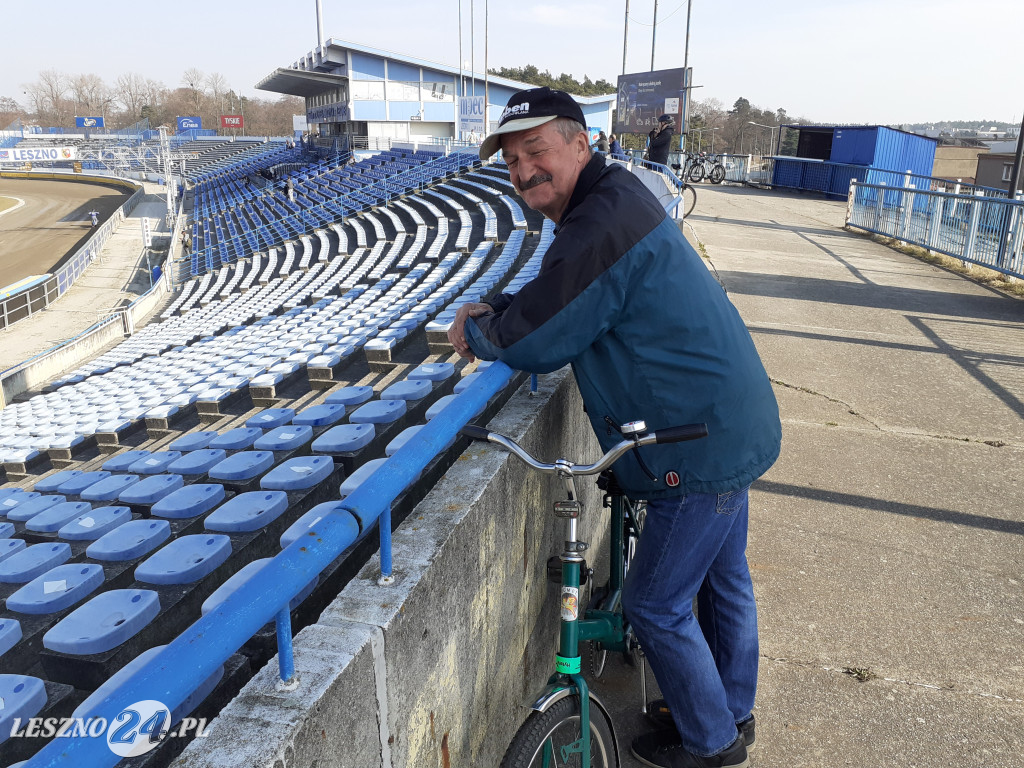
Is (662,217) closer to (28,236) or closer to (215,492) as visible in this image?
(215,492)

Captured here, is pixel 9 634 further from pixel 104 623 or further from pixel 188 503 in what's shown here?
pixel 188 503

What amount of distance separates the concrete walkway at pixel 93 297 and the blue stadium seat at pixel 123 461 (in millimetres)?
18803

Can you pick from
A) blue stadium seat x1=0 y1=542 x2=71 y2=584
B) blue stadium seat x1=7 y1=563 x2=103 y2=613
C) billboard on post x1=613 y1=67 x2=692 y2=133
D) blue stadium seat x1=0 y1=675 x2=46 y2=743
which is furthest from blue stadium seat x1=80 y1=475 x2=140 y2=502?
billboard on post x1=613 y1=67 x2=692 y2=133

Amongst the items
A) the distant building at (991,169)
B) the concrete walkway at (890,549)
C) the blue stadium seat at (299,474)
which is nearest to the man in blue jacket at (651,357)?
the concrete walkway at (890,549)

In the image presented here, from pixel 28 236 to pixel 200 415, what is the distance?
48544mm

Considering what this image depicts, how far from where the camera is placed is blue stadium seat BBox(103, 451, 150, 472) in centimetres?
611

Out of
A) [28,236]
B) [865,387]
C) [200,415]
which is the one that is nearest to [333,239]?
[200,415]

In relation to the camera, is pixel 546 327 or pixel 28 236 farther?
pixel 28 236

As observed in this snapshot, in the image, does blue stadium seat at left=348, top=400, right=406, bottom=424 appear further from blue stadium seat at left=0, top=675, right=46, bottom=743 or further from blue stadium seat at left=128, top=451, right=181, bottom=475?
blue stadium seat at left=0, top=675, right=46, bottom=743

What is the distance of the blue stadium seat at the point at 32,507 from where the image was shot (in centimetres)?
501

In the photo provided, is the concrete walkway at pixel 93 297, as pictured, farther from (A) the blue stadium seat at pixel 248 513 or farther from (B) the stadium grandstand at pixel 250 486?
(A) the blue stadium seat at pixel 248 513

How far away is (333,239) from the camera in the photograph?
26266 millimetres

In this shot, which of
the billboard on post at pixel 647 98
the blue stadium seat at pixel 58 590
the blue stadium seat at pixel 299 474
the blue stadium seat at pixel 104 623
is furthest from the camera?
the billboard on post at pixel 647 98

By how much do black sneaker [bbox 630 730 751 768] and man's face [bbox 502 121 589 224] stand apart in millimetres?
1860
